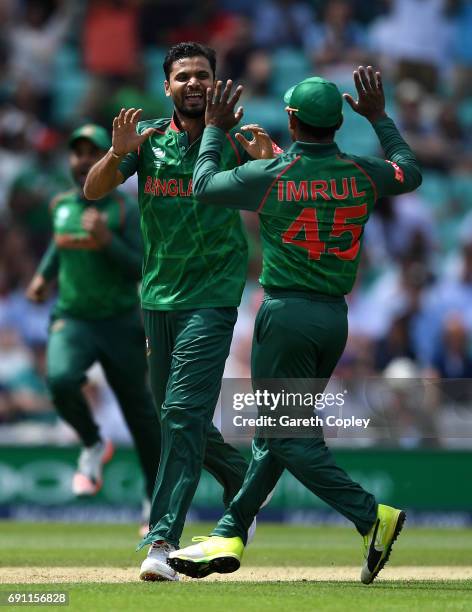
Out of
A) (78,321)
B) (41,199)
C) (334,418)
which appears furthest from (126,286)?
(41,199)

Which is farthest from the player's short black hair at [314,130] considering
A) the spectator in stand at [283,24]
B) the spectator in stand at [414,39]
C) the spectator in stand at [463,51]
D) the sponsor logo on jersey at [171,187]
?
the spectator in stand at [463,51]

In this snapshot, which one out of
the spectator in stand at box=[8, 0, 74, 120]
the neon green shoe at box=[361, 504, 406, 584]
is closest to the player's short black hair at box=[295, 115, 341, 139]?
the neon green shoe at box=[361, 504, 406, 584]

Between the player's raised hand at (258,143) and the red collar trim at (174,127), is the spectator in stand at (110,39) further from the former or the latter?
the player's raised hand at (258,143)

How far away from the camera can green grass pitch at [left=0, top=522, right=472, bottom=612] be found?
5391 mm

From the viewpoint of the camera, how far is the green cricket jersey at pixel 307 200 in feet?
20.0

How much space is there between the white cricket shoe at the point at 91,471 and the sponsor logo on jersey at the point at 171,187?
11.3 ft

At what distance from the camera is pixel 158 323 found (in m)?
6.79

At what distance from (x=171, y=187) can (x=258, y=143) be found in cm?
51

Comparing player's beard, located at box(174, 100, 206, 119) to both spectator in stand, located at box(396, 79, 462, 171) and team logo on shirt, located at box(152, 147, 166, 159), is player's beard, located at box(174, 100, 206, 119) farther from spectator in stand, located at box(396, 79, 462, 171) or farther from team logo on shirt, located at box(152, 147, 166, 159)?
spectator in stand, located at box(396, 79, 462, 171)

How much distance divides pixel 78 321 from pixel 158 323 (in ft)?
9.38

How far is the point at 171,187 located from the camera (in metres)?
6.73

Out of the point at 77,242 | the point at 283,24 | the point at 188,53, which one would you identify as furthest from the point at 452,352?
the point at 188,53

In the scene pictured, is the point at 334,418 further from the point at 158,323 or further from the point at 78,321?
the point at 78,321

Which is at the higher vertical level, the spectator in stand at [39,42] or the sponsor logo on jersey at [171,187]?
the spectator in stand at [39,42]
